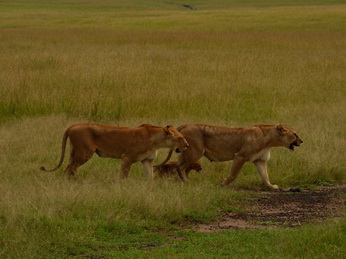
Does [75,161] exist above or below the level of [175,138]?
below

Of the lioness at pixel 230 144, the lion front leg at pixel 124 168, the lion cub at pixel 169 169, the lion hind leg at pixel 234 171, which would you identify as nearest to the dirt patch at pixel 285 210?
the lion hind leg at pixel 234 171

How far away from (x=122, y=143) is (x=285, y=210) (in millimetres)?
2255

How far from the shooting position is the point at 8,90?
1477 centimetres

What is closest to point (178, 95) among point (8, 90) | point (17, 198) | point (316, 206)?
point (8, 90)

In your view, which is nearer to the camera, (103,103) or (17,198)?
(17,198)

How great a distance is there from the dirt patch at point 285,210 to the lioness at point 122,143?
1.37 meters

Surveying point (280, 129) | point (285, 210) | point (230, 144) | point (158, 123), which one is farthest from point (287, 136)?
point (158, 123)

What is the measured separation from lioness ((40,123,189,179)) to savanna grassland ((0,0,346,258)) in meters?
0.31

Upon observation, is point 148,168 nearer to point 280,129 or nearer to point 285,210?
point 280,129

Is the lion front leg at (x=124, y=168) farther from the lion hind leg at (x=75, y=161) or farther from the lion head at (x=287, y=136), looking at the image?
the lion head at (x=287, y=136)

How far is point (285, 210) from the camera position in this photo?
27.2 ft

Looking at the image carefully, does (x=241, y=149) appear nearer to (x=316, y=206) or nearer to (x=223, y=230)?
(x=316, y=206)

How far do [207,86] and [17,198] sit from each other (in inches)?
380

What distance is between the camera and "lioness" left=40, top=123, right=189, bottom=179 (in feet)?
30.4
